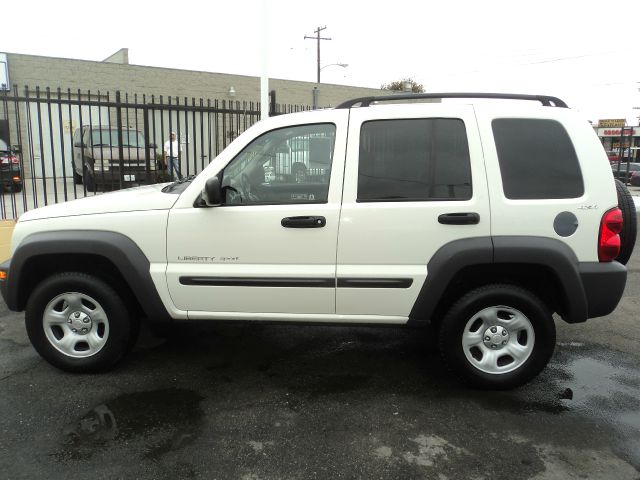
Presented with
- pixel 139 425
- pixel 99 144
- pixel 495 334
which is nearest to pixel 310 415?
pixel 139 425

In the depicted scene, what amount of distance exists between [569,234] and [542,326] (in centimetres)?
64

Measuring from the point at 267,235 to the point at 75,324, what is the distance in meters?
1.61

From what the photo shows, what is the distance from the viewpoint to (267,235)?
3.43 m

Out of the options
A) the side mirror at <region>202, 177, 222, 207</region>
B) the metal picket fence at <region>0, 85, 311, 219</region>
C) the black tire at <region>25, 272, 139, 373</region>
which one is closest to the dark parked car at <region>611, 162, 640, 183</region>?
the metal picket fence at <region>0, 85, 311, 219</region>

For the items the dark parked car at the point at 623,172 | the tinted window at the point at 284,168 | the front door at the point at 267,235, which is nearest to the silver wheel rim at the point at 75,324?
the front door at the point at 267,235

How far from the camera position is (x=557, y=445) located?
2.97 m

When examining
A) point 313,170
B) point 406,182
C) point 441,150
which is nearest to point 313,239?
point 313,170

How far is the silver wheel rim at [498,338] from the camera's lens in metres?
3.51

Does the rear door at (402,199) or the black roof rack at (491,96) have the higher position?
the black roof rack at (491,96)

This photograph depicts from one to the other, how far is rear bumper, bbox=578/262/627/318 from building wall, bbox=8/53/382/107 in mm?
18406

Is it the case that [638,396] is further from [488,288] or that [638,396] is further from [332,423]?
[332,423]

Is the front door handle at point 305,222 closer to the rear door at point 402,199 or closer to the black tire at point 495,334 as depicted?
the rear door at point 402,199

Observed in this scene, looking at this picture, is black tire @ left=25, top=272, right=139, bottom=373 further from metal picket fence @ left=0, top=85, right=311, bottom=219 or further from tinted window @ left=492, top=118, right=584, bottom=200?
metal picket fence @ left=0, top=85, right=311, bottom=219

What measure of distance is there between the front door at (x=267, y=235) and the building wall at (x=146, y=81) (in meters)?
16.8
